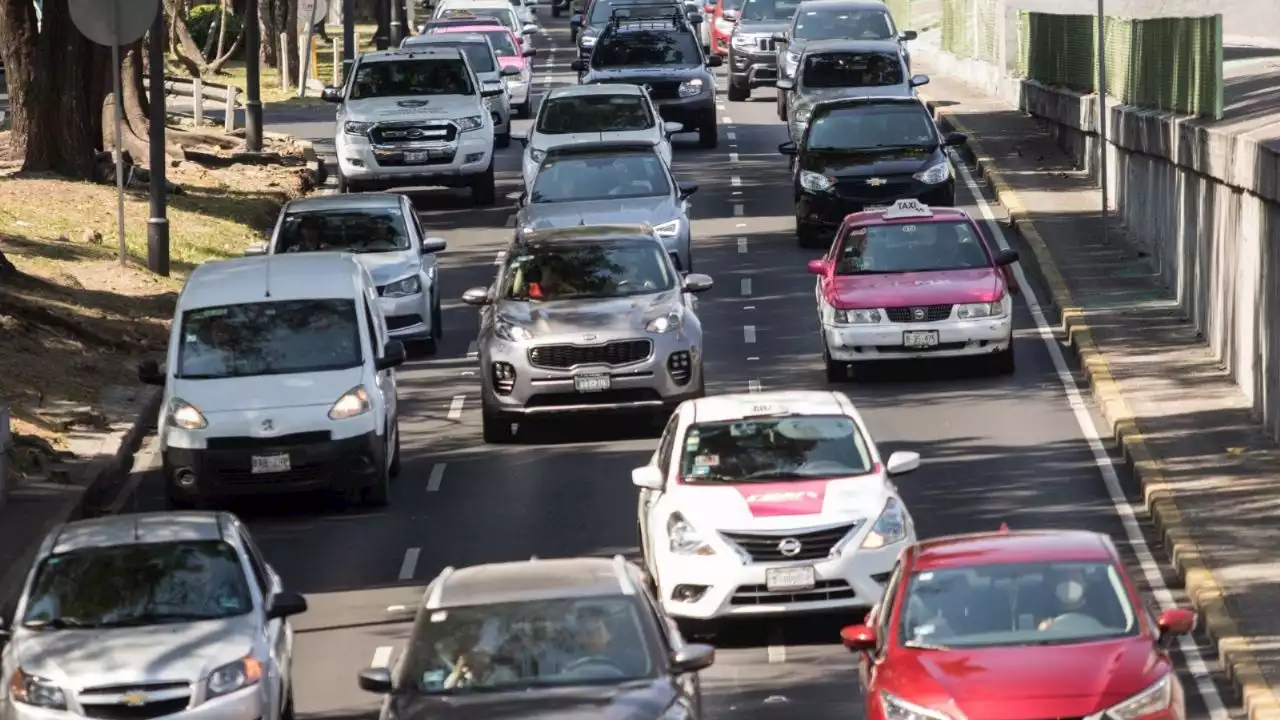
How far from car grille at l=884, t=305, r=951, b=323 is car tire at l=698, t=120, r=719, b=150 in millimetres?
19621

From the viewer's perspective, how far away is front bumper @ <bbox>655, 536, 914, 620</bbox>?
55.1ft

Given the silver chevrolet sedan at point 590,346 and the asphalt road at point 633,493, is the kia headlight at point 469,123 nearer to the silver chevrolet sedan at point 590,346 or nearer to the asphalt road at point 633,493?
the asphalt road at point 633,493

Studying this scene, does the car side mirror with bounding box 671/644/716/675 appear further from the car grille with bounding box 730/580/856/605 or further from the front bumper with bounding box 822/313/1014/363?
the front bumper with bounding box 822/313/1014/363

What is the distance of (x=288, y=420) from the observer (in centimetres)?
2152

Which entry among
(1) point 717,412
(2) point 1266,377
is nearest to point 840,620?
(1) point 717,412

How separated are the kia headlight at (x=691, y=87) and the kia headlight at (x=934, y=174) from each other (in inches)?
407

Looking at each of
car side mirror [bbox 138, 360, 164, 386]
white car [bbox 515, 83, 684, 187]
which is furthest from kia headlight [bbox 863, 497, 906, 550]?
white car [bbox 515, 83, 684, 187]

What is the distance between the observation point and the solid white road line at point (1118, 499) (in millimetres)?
15859

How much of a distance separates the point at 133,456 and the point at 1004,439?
7.98 meters

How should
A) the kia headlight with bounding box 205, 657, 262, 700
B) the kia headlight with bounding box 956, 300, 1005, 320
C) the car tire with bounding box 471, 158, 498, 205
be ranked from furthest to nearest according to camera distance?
1. the car tire with bounding box 471, 158, 498, 205
2. the kia headlight with bounding box 956, 300, 1005, 320
3. the kia headlight with bounding box 205, 657, 262, 700

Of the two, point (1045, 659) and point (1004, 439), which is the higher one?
point (1045, 659)

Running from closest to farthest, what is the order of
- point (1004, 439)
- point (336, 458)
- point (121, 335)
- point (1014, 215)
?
1. point (336, 458)
2. point (1004, 439)
3. point (121, 335)
4. point (1014, 215)

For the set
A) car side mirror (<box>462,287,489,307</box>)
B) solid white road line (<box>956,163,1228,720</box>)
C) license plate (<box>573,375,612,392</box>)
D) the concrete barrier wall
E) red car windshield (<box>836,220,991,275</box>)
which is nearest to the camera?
solid white road line (<box>956,163,1228,720</box>)

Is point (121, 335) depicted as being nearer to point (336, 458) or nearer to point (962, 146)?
point (336, 458)
